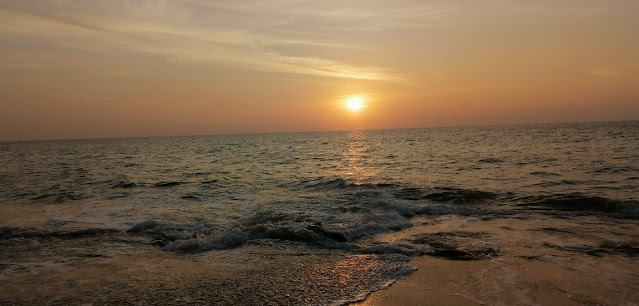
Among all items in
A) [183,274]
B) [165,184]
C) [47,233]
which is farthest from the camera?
[165,184]

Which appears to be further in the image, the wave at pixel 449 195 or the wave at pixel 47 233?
the wave at pixel 449 195

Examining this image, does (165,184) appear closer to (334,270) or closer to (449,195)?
(449,195)

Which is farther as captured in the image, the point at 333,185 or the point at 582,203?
the point at 333,185

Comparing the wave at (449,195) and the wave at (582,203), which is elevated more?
the wave at (582,203)

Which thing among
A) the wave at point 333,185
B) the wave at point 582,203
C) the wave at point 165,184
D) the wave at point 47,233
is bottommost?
the wave at point 165,184

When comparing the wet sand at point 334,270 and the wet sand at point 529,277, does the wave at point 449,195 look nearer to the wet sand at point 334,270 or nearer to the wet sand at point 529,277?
the wet sand at point 334,270

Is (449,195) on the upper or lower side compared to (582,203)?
lower

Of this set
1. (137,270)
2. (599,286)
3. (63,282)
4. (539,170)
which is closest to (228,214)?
(137,270)

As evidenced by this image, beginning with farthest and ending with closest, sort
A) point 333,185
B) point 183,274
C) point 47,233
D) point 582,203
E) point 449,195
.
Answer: point 333,185, point 449,195, point 582,203, point 47,233, point 183,274

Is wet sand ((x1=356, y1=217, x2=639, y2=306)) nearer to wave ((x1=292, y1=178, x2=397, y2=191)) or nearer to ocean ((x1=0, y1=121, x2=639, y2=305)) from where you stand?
ocean ((x1=0, y1=121, x2=639, y2=305))

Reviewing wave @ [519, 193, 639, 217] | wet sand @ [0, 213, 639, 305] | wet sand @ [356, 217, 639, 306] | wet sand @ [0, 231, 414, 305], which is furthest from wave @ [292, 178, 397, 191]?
wet sand @ [0, 231, 414, 305]

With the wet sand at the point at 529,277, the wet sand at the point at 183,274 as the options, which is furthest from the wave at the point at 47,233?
the wet sand at the point at 529,277

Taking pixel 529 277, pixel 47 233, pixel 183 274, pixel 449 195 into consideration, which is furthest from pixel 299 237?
pixel 449 195

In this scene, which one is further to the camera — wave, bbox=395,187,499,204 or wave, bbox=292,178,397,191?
wave, bbox=292,178,397,191
